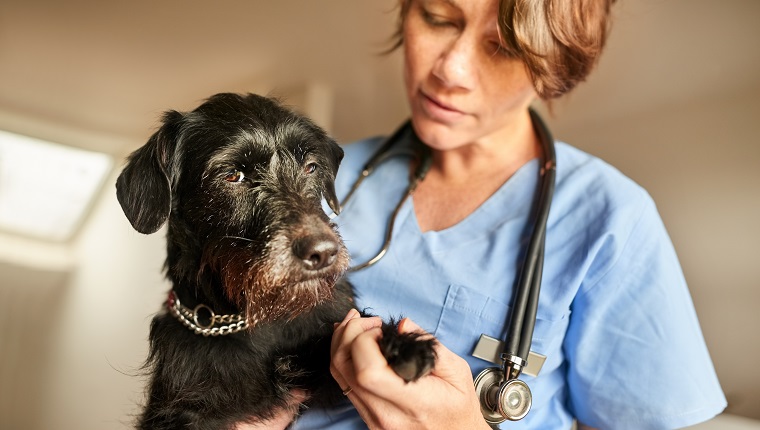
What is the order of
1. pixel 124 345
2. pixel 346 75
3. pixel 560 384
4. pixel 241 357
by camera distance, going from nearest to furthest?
pixel 241 357 → pixel 124 345 → pixel 560 384 → pixel 346 75

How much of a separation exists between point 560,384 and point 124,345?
3.82 feet

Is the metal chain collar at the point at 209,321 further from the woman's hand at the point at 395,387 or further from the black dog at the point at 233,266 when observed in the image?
the woman's hand at the point at 395,387

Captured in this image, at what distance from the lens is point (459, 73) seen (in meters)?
1.72

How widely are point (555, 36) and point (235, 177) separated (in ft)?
3.00

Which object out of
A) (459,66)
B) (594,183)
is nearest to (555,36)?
(459,66)

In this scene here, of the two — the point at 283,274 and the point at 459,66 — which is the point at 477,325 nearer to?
the point at 283,274

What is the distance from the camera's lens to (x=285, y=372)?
5.01 feet

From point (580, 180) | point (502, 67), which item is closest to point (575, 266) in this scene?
point (580, 180)

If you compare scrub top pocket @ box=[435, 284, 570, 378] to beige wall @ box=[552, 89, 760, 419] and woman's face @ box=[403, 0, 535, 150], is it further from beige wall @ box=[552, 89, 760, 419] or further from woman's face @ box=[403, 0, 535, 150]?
beige wall @ box=[552, 89, 760, 419]

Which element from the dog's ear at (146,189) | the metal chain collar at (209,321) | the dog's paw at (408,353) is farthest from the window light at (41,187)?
the dog's paw at (408,353)

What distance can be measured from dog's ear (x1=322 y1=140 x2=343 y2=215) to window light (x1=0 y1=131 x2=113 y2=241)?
0.58m

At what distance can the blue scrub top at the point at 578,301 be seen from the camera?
1679 millimetres

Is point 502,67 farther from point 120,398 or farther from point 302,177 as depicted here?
point 120,398

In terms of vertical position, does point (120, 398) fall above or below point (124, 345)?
below
